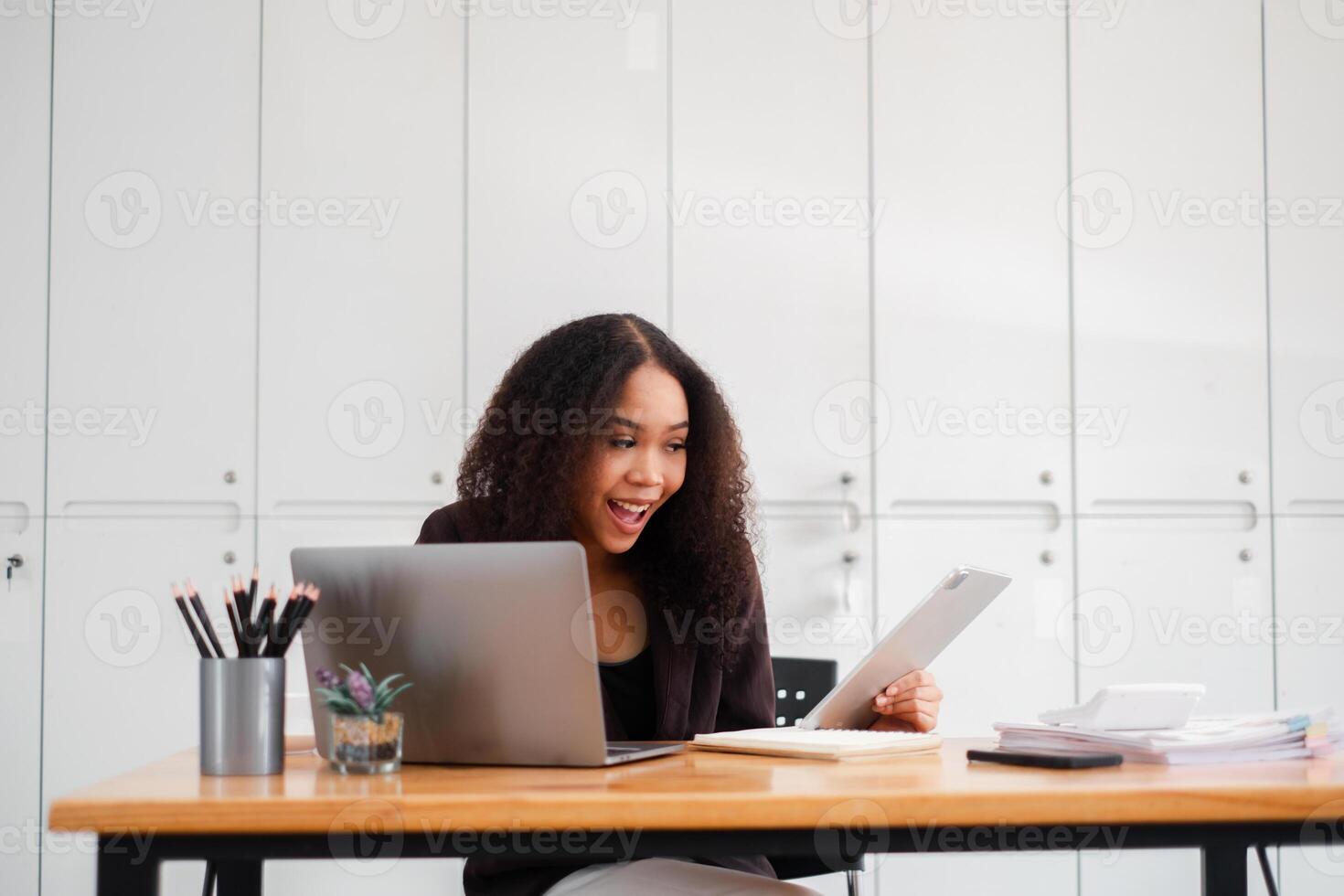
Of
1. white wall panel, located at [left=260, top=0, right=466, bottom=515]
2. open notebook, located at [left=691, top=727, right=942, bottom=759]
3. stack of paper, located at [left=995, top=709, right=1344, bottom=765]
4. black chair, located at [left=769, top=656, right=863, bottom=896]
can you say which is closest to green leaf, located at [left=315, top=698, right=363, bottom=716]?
open notebook, located at [left=691, top=727, right=942, bottom=759]

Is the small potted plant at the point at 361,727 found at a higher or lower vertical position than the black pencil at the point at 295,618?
lower

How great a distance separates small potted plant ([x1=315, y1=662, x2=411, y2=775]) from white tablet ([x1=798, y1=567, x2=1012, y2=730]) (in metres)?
0.57

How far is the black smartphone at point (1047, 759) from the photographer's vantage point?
1.28 meters

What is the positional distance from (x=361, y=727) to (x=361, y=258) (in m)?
1.89

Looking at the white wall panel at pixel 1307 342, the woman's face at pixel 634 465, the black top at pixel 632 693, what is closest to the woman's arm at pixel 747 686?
the black top at pixel 632 693

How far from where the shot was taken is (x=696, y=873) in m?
1.38

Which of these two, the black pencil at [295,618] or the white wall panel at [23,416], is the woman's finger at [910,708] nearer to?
the black pencil at [295,618]

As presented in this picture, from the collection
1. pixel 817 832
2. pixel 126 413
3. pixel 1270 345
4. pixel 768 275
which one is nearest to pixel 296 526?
pixel 126 413

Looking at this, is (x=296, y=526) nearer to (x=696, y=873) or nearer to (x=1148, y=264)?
(x=696, y=873)

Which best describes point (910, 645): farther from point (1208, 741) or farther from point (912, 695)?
point (1208, 741)

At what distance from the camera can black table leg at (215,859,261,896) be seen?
4.59ft

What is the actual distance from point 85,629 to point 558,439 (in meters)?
1.56

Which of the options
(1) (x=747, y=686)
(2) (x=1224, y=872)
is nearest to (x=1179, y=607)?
(1) (x=747, y=686)

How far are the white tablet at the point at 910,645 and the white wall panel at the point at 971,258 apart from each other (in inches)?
53.0
